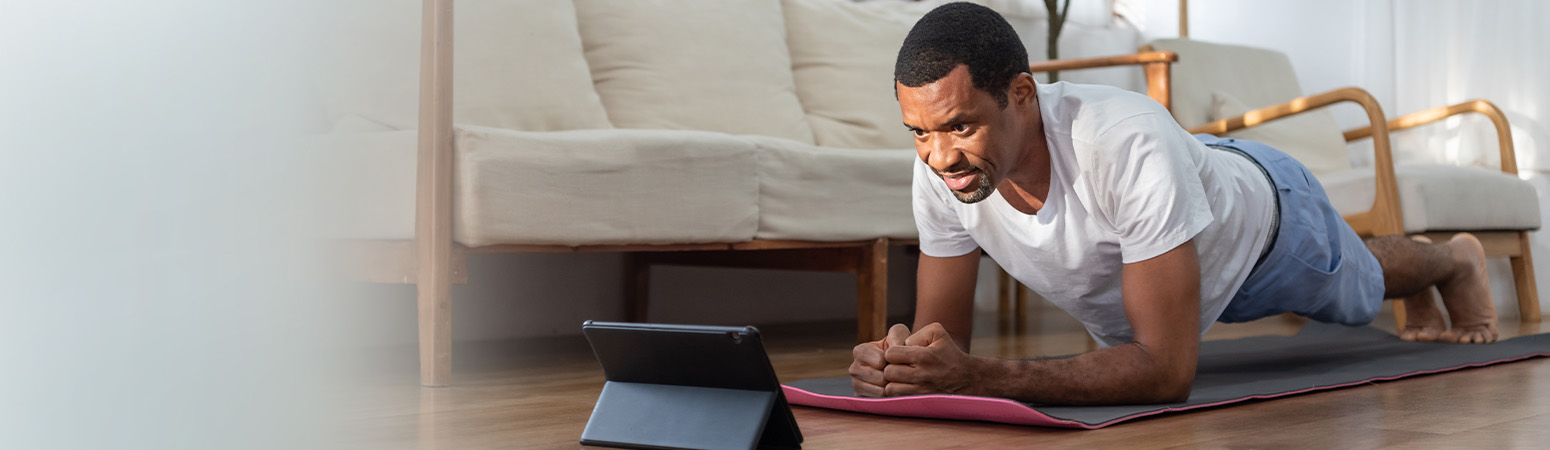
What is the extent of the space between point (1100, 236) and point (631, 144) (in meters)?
0.74

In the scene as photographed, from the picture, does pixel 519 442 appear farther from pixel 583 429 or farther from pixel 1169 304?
pixel 1169 304

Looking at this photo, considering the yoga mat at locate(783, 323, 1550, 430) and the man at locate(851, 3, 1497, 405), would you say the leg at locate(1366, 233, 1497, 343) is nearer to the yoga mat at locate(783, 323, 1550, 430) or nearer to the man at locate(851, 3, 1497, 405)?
the yoga mat at locate(783, 323, 1550, 430)

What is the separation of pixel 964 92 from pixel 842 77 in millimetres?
1722

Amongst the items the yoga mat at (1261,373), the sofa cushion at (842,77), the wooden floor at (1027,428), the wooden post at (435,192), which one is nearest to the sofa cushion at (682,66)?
the sofa cushion at (842,77)

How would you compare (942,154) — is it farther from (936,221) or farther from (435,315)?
(435,315)

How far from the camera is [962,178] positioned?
137 centimetres

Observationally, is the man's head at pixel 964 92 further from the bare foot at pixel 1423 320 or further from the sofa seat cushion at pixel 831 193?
the bare foot at pixel 1423 320

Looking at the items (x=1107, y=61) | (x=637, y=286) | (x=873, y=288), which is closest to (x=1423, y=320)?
(x=1107, y=61)

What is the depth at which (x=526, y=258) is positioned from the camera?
2715 mm

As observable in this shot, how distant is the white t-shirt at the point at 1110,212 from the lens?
4.49 feet

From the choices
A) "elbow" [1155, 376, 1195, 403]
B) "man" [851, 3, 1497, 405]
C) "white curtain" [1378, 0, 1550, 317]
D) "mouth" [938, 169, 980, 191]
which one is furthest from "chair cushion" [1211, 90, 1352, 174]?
"mouth" [938, 169, 980, 191]

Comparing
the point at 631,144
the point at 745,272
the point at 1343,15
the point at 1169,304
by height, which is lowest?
the point at 745,272

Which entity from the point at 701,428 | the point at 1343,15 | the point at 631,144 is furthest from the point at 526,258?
the point at 1343,15

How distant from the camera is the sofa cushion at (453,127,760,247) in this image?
1.78 meters
